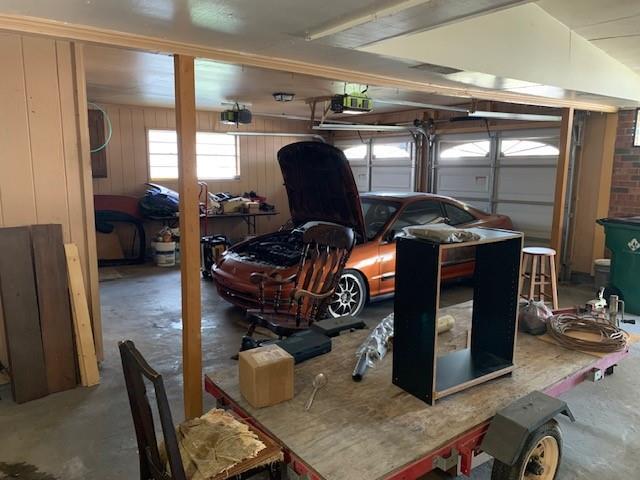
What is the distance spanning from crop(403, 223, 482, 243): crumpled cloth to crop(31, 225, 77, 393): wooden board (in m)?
2.55

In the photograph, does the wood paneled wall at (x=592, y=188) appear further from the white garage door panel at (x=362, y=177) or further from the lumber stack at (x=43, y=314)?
the lumber stack at (x=43, y=314)

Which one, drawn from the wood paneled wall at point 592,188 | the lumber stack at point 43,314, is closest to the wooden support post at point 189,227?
Answer: the lumber stack at point 43,314

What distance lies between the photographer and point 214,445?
1.72 metres

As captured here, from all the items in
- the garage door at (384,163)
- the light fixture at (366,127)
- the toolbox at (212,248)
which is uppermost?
the light fixture at (366,127)

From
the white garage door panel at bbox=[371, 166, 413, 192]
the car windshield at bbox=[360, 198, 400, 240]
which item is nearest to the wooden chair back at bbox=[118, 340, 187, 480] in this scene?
the car windshield at bbox=[360, 198, 400, 240]

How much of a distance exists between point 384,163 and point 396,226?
14.6 feet

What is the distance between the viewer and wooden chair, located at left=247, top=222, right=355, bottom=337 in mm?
3730

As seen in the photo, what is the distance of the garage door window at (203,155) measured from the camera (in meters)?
8.45

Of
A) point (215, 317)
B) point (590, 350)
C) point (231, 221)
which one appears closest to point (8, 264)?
point (215, 317)

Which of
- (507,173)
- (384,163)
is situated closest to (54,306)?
(507,173)

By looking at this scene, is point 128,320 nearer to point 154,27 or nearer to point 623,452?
point 154,27

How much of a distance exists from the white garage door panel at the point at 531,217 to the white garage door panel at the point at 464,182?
1.53 feet

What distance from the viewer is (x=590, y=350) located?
2736 millimetres

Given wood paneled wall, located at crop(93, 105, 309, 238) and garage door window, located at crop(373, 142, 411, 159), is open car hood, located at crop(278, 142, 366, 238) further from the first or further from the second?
garage door window, located at crop(373, 142, 411, 159)
